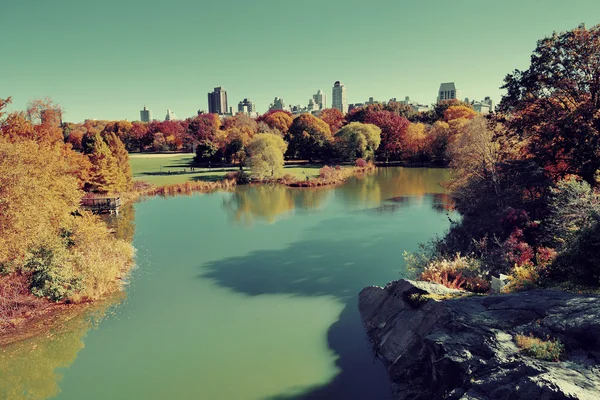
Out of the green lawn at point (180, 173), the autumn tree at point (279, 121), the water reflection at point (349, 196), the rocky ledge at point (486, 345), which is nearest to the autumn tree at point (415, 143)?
the water reflection at point (349, 196)

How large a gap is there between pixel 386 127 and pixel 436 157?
1177 cm

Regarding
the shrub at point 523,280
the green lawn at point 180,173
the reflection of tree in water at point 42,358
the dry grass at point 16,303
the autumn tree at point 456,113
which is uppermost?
the autumn tree at point 456,113

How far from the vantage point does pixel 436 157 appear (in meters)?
60.5

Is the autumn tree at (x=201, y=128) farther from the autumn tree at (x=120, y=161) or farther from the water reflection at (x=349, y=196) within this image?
the autumn tree at (x=120, y=161)

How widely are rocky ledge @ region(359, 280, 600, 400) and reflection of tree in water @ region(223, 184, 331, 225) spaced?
65.5 ft

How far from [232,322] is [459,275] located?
8675 millimetres

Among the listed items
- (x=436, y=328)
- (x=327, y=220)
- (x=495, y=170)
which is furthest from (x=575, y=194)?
(x=327, y=220)

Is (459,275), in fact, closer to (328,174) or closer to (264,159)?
(328,174)

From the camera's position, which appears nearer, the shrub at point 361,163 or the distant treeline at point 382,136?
the distant treeline at point 382,136

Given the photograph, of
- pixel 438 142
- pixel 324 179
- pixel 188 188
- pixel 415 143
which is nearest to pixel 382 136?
pixel 415 143

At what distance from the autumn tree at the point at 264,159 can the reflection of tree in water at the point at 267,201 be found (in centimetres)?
376

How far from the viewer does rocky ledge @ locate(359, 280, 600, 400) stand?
23.1 ft

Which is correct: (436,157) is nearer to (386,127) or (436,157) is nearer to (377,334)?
(386,127)

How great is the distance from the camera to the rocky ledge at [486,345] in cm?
703
